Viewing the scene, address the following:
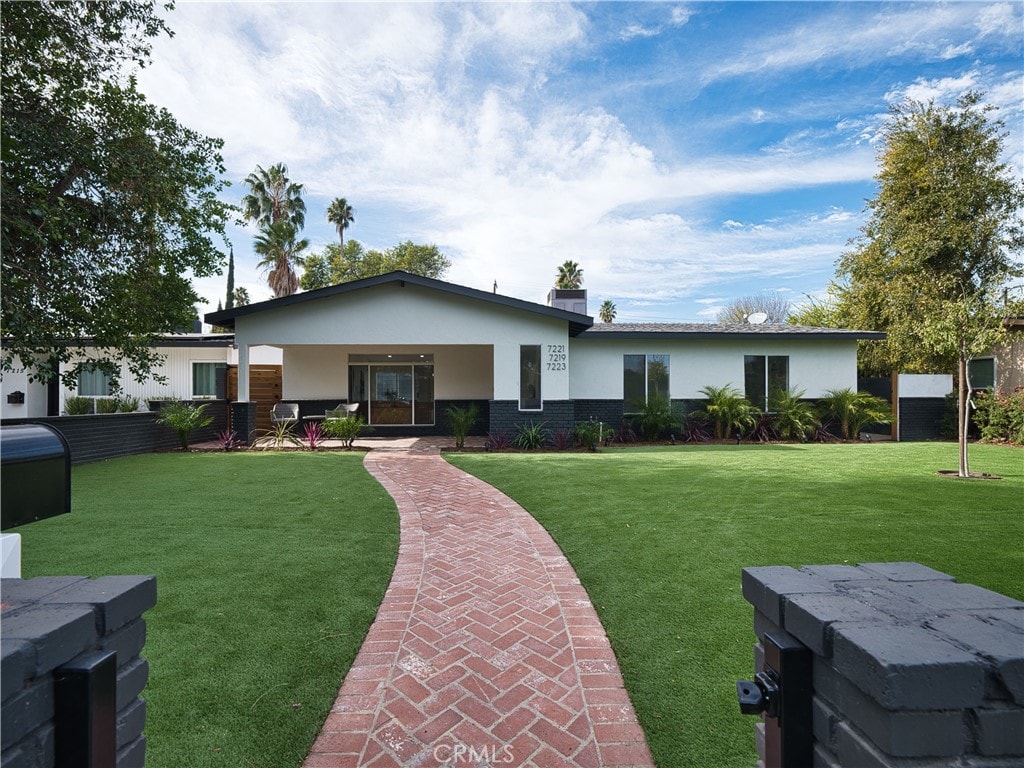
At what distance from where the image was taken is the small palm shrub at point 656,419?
1375cm

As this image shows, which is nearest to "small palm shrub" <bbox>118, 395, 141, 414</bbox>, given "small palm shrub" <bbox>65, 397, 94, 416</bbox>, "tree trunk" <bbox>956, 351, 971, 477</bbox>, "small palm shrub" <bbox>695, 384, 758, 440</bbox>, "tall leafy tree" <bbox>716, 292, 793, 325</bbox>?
"small palm shrub" <bbox>65, 397, 94, 416</bbox>

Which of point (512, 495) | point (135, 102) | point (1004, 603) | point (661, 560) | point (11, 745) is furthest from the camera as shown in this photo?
point (135, 102)

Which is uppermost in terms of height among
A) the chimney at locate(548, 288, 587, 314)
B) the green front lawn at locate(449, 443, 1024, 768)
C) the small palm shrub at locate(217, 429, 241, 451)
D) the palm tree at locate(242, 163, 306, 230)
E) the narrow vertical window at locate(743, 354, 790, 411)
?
the palm tree at locate(242, 163, 306, 230)

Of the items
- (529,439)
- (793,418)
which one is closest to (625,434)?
(529,439)

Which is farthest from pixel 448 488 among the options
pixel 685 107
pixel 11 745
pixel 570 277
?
pixel 570 277

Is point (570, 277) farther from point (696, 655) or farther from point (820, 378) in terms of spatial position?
point (696, 655)

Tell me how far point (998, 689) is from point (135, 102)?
451 inches

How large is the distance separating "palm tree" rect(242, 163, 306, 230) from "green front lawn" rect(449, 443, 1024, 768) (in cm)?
2562

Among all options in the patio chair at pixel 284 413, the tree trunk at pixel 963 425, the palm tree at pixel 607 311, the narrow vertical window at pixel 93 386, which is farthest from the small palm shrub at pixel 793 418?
the palm tree at pixel 607 311

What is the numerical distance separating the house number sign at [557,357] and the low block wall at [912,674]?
11596mm

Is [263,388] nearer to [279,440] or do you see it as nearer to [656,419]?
[279,440]

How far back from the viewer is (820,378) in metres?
14.8

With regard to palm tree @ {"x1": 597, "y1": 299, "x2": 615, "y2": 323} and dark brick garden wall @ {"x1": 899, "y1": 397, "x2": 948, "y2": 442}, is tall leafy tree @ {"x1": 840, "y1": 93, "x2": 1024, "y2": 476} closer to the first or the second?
dark brick garden wall @ {"x1": 899, "y1": 397, "x2": 948, "y2": 442}

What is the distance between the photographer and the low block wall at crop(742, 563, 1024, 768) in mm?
933
